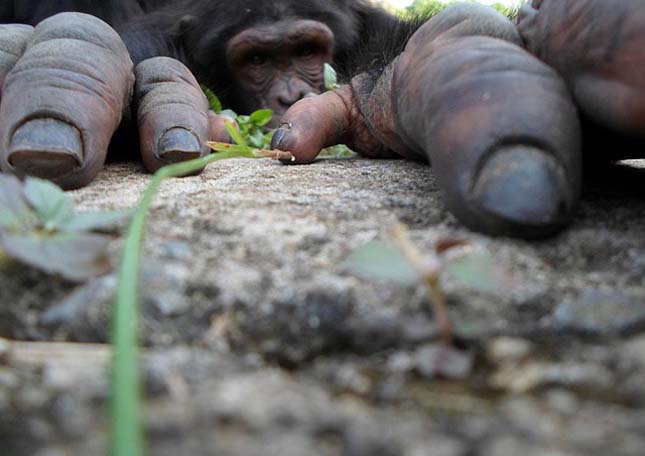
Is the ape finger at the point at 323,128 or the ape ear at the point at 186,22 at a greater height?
the ape finger at the point at 323,128

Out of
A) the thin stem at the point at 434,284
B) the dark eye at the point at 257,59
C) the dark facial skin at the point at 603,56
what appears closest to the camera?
the thin stem at the point at 434,284

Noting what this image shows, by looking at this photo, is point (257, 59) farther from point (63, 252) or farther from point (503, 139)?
point (63, 252)

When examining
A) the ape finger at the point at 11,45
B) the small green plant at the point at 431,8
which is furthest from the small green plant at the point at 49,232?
the small green plant at the point at 431,8

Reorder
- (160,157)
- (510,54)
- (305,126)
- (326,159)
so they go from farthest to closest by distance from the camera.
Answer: (326,159) → (305,126) → (160,157) → (510,54)

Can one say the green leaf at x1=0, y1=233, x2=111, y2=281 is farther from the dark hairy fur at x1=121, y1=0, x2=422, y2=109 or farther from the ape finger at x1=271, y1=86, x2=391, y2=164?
the dark hairy fur at x1=121, y1=0, x2=422, y2=109

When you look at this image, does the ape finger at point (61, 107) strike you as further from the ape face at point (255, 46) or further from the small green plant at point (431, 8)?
the ape face at point (255, 46)

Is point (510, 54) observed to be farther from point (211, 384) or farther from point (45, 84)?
point (45, 84)

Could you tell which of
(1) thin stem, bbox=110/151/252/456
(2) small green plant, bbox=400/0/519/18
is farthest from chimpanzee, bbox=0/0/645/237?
(1) thin stem, bbox=110/151/252/456

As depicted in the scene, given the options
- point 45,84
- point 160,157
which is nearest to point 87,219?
point 45,84
